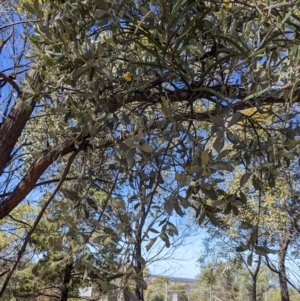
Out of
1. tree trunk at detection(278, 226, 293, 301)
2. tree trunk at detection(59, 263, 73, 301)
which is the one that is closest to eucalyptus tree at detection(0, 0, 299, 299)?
tree trunk at detection(278, 226, 293, 301)

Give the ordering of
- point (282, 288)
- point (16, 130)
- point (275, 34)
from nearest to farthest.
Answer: point (275, 34)
point (16, 130)
point (282, 288)

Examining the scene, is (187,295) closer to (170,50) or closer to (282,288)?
(282,288)

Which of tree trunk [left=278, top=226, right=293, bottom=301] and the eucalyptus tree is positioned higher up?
tree trunk [left=278, top=226, right=293, bottom=301]

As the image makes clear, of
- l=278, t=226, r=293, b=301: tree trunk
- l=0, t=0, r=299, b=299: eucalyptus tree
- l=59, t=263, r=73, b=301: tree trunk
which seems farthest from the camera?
l=59, t=263, r=73, b=301: tree trunk

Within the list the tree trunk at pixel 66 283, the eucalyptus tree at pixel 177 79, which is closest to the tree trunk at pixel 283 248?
the tree trunk at pixel 66 283

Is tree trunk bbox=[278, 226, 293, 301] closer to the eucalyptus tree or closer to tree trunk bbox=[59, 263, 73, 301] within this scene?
tree trunk bbox=[59, 263, 73, 301]

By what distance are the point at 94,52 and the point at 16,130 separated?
2.84 ft

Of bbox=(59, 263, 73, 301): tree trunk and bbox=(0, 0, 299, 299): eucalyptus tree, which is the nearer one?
bbox=(0, 0, 299, 299): eucalyptus tree

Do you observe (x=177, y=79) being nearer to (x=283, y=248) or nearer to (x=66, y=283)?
(x=283, y=248)

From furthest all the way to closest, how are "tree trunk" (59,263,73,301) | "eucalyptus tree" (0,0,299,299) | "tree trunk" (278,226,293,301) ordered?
"tree trunk" (59,263,73,301), "tree trunk" (278,226,293,301), "eucalyptus tree" (0,0,299,299)

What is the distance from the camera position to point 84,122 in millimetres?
1040

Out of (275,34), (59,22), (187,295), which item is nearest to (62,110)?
(59,22)

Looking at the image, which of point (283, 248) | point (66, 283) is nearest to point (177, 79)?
point (283, 248)

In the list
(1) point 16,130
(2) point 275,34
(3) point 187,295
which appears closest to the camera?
(2) point 275,34
